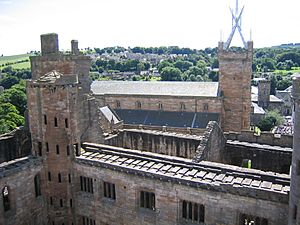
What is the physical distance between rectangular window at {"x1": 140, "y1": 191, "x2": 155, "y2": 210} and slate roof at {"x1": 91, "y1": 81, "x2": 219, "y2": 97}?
30.1 m

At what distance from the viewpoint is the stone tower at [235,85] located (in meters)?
46.1

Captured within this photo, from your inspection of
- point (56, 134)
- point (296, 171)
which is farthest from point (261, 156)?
point (56, 134)

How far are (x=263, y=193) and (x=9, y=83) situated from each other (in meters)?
119

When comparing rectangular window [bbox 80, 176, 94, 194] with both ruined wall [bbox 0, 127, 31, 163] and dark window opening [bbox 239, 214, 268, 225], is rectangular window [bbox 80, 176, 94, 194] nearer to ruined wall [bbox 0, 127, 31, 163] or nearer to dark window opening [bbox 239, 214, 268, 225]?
ruined wall [bbox 0, 127, 31, 163]

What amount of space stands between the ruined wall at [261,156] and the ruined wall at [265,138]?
2.88 meters

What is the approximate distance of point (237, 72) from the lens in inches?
1833

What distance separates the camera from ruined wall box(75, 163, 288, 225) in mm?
16547

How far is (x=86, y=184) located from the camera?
901 inches

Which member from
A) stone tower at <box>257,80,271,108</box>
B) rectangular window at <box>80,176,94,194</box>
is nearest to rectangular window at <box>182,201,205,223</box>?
rectangular window at <box>80,176,94,194</box>

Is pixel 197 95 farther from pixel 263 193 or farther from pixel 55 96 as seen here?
pixel 263 193

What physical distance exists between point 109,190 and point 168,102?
30.3 m

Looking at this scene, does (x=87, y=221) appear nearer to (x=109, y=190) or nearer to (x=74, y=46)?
(x=109, y=190)

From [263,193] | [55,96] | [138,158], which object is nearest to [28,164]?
[55,96]

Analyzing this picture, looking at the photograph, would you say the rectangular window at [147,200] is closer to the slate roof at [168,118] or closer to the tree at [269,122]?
the slate roof at [168,118]
